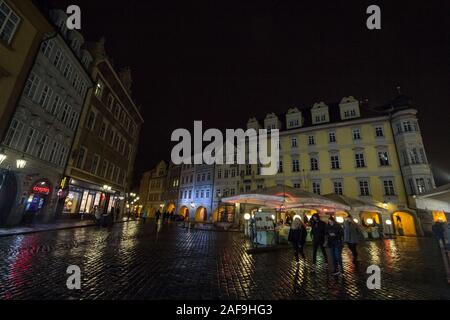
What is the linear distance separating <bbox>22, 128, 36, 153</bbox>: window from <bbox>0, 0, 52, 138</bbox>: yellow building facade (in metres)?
1.99

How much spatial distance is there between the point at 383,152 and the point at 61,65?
119 ft

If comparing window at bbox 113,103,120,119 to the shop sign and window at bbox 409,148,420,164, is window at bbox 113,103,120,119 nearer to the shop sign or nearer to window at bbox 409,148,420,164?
the shop sign

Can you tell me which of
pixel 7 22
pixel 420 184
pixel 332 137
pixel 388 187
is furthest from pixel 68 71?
pixel 420 184

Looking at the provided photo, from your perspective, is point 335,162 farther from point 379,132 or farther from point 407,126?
point 407,126

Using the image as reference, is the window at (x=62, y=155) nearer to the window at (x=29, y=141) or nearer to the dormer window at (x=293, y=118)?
the window at (x=29, y=141)

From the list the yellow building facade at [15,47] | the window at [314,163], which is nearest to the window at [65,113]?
the yellow building facade at [15,47]

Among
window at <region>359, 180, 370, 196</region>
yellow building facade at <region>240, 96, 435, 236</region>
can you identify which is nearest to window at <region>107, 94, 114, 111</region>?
yellow building facade at <region>240, 96, 435, 236</region>

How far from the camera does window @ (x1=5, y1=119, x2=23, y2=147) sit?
13.4 meters

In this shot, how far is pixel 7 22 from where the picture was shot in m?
12.7

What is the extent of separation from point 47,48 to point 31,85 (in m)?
3.56
